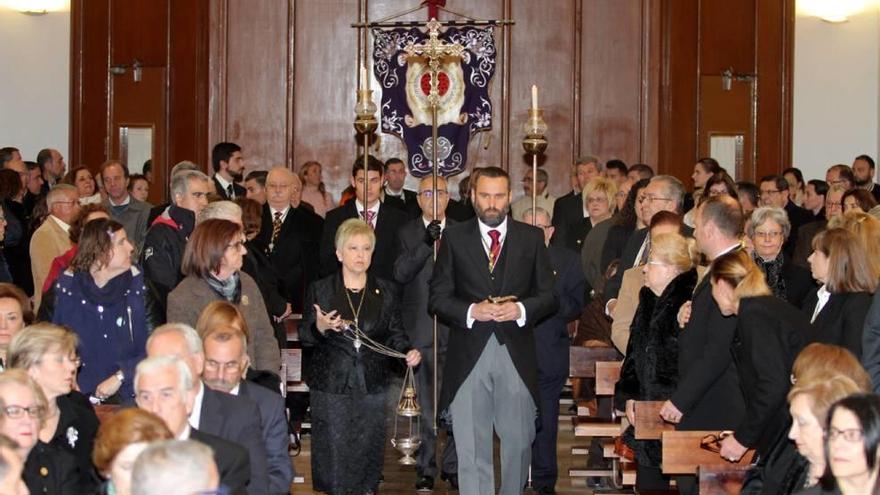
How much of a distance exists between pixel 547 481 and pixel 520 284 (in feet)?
5.28

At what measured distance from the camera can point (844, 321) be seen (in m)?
6.89

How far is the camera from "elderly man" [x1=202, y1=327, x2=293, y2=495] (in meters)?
6.20

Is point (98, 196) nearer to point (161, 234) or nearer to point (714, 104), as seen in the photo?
point (161, 234)

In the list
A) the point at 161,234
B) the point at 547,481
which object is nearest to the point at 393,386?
the point at 547,481

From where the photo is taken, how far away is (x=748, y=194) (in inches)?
424

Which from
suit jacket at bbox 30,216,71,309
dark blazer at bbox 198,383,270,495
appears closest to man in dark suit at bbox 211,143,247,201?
suit jacket at bbox 30,216,71,309

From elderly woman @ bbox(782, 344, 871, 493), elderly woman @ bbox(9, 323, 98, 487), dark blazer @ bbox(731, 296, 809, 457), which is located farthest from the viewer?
dark blazer @ bbox(731, 296, 809, 457)

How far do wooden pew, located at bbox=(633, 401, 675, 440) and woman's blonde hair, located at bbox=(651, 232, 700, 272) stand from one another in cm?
72

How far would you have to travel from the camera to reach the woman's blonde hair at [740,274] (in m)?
6.61

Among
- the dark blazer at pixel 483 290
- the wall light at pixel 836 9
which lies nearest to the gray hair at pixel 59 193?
the dark blazer at pixel 483 290

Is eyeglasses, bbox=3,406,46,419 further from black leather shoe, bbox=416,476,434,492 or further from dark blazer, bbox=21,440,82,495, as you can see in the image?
black leather shoe, bbox=416,476,434,492

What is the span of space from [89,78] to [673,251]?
8712 millimetres

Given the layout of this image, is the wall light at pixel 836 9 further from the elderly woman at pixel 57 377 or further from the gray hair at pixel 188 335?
the elderly woman at pixel 57 377

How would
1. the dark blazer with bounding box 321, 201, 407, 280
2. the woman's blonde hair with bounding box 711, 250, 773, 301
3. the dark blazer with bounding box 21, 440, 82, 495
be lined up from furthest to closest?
the dark blazer with bounding box 321, 201, 407, 280, the woman's blonde hair with bounding box 711, 250, 773, 301, the dark blazer with bounding box 21, 440, 82, 495
